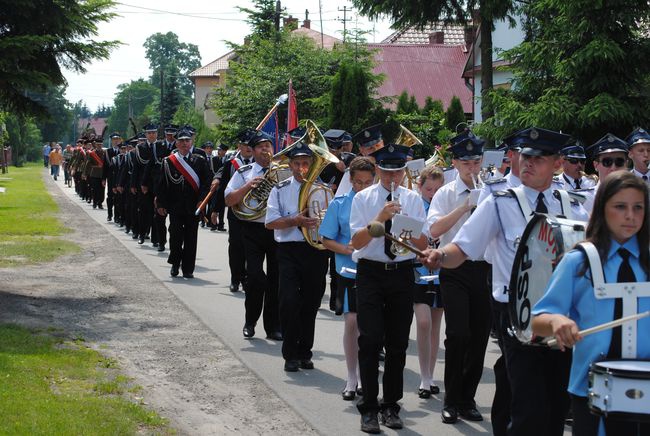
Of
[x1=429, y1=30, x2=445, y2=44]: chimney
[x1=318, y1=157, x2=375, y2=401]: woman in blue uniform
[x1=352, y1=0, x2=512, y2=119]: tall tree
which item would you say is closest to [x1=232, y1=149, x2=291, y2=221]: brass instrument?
[x1=318, y1=157, x2=375, y2=401]: woman in blue uniform

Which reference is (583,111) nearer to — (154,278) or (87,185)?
(154,278)

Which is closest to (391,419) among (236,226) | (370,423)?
(370,423)

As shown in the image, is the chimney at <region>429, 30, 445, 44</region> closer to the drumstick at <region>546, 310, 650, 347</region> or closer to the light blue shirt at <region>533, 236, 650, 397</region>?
the light blue shirt at <region>533, 236, 650, 397</region>

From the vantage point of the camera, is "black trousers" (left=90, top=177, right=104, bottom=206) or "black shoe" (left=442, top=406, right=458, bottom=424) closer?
"black shoe" (left=442, top=406, right=458, bottom=424)

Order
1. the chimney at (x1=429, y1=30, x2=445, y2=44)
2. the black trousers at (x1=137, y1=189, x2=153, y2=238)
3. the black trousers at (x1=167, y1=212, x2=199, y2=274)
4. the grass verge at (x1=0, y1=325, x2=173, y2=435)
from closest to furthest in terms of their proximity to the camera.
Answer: the grass verge at (x1=0, y1=325, x2=173, y2=435) → the black trousers at (x1=167, y1=212, x2=199, y2=274) → the black trousers at (x1=137, y1=189, x2=153, y2=238) → the chimney at (x1=429, y1=30, x2=445, y2=44)

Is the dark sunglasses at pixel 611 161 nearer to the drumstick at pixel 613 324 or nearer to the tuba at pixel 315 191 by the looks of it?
the tuba at pixel 315 191

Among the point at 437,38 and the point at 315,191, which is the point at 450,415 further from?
the point at 437,38

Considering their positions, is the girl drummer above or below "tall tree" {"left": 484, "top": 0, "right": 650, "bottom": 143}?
below

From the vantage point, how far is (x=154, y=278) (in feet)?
52.3

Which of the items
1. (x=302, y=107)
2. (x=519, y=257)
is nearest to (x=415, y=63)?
(x=302, y=107)

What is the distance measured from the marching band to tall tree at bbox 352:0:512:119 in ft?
41.8

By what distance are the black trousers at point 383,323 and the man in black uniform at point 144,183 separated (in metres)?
12.2

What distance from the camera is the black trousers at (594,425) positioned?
4414 mm

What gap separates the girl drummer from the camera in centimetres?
457
